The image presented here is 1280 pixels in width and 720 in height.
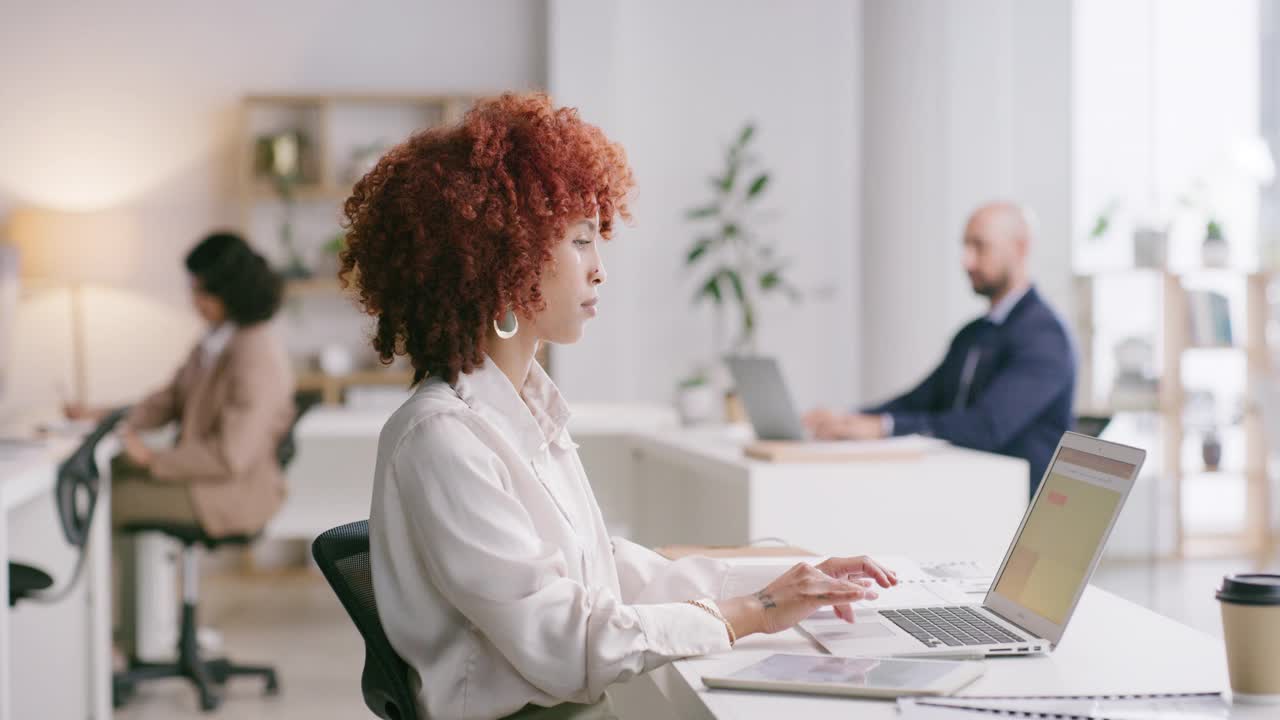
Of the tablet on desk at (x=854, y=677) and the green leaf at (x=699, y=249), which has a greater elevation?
the green leaf at (x=699, y=249)

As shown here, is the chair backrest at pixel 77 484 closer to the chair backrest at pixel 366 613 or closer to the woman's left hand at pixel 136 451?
the woman's left hand at pixel 136 451

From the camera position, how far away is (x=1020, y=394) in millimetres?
3473

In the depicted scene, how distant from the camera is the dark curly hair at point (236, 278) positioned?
400cm

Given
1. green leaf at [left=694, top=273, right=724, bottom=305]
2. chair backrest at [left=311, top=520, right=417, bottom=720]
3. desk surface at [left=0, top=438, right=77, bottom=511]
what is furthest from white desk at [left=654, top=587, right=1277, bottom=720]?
green leaf at [left=694, top=273, right=724, bottom=305]

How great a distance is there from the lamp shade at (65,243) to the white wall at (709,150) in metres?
2.07

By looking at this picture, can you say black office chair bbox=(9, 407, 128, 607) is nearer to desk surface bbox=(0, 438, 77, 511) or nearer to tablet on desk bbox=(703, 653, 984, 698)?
desk surface bbox=(0, 438, 77, 511)

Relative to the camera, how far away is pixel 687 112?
6.35 metres

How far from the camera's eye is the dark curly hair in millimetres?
4000

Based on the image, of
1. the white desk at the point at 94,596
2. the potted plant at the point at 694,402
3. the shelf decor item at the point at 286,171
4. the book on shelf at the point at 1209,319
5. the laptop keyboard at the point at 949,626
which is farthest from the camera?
the shelf decor item at the point at 286,171

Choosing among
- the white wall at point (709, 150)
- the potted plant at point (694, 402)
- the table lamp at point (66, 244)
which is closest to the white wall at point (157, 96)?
the table lamp at point (66, 244)

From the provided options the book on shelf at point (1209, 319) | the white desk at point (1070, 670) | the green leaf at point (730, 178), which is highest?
the green leaf at point (730, 178)

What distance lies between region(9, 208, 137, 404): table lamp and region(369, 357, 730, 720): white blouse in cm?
467

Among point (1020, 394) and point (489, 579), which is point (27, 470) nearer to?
point (489, 579)

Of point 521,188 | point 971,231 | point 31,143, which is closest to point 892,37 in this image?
point 971,231
